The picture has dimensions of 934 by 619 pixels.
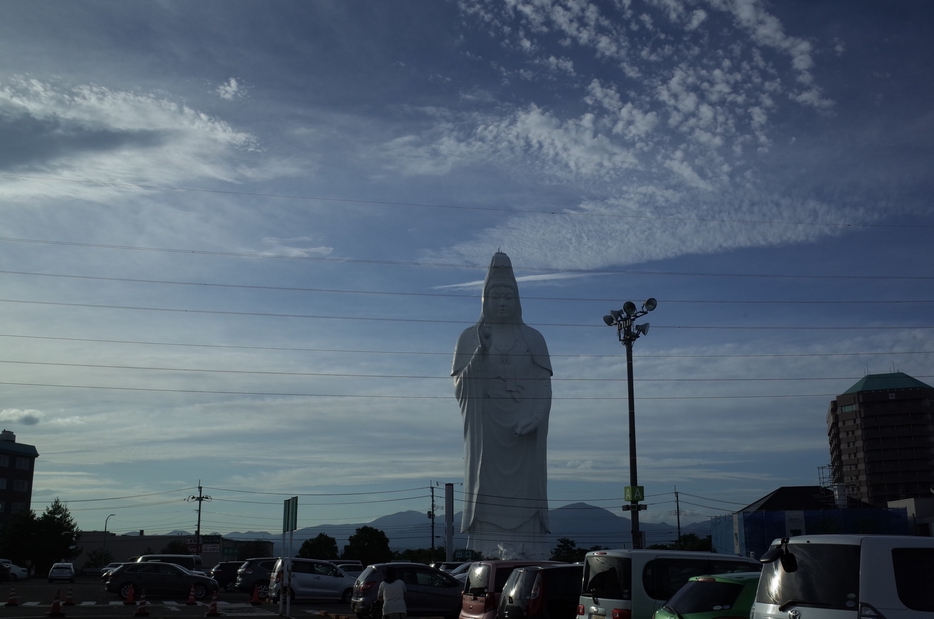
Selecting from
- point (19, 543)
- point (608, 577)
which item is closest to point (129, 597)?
point (608, 577)

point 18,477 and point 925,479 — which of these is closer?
point 18,477

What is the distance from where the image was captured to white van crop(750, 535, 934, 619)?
721 centimetres

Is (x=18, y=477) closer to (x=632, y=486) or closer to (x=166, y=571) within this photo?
(x=166, y=571)

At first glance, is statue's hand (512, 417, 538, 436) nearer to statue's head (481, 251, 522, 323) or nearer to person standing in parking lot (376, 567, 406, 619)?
statue's head (481, 251, 522, 323)

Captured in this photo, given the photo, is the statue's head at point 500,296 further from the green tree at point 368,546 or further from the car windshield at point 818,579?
the car windshield at point 818,579

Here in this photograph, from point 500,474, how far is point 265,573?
17.5 m

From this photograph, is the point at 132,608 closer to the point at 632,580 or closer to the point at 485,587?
the point at 485,587

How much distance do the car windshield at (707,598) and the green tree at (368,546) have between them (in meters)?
50.0

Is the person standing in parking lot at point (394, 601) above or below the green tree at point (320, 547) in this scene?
above

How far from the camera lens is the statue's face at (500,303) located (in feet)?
163

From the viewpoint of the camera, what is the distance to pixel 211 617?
2052cm

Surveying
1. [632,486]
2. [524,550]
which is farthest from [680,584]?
[524,550]

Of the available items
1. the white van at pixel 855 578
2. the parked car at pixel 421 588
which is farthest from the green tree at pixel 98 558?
the white van at pixel 855 578

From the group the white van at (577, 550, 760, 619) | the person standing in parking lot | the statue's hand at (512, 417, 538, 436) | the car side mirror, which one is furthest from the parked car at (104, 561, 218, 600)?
the car side mirror
